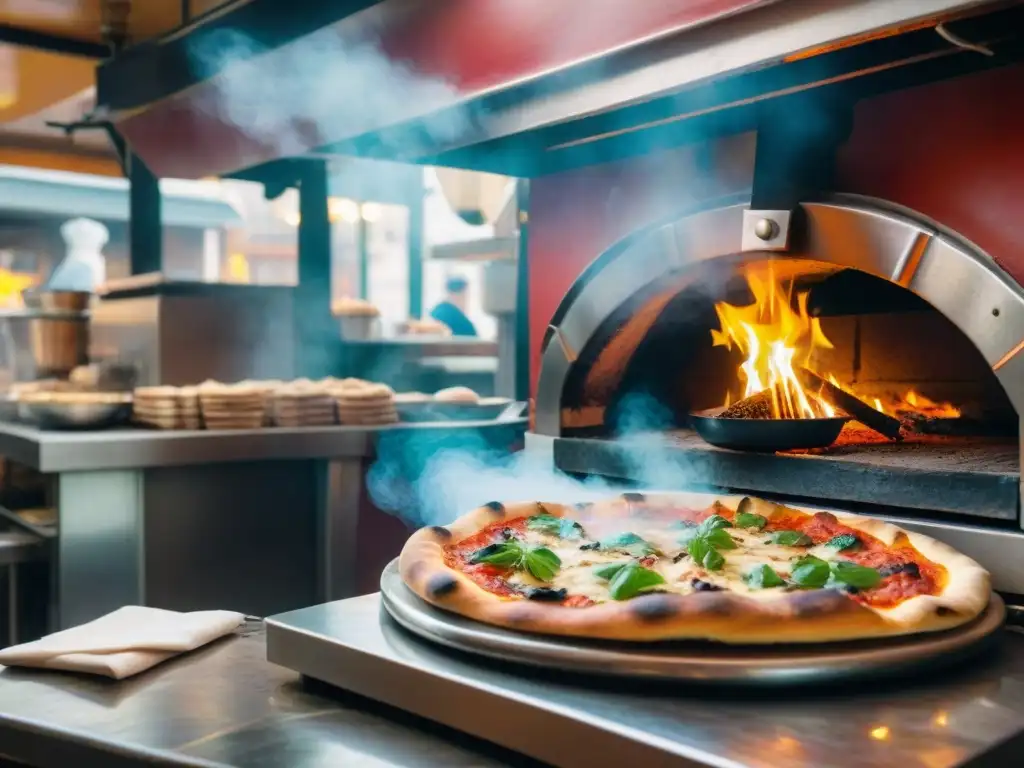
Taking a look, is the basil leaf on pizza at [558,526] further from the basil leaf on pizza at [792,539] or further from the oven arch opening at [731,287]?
the oven arch opening at [731,287]

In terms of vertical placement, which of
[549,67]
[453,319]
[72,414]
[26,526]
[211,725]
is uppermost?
[549,67]

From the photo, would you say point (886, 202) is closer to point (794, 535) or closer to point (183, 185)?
point (794, 535)

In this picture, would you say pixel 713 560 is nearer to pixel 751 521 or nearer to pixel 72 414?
pixel 751 521

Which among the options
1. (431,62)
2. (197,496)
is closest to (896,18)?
(431,62)

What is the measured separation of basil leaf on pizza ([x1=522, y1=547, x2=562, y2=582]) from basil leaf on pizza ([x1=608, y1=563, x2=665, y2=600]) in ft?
0.55

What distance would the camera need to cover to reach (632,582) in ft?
4.77

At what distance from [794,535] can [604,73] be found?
0.95 metres

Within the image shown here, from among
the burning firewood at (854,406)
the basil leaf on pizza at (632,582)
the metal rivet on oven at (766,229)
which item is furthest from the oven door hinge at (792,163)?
the basil leaf on pizza at (632,582)

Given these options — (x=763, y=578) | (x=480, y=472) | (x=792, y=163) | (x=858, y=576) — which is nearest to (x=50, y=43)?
(x=480, y=472)

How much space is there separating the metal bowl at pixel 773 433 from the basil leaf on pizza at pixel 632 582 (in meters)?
0.73

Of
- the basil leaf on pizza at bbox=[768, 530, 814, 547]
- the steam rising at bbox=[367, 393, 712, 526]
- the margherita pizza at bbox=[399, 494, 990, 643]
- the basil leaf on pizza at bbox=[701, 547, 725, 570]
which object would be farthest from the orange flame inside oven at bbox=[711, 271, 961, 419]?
the basil leaf on pizza at bbox=[701, 547, 725, 570]

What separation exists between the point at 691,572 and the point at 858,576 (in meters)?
0.27

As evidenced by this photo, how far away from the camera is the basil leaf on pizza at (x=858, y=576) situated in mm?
1479

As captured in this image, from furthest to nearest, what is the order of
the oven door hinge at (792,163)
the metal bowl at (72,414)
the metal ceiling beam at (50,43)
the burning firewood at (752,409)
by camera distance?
1. the metal ceiling beam at (50,43)
2. the metal bowl at (72,414)
3. the burning firewood at (752,409)
4. the oven door hinge at (792,163)
